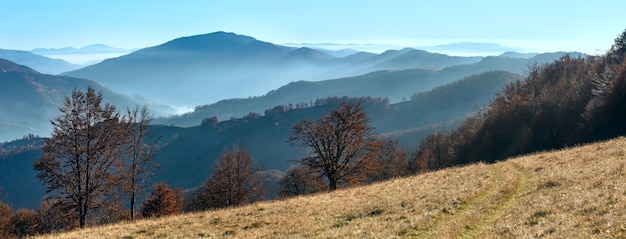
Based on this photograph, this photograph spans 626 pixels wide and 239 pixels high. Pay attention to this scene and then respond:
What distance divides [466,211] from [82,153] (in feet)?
94.1

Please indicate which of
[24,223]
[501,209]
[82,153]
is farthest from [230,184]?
Result: [501,209]

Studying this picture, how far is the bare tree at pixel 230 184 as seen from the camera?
6050 cm

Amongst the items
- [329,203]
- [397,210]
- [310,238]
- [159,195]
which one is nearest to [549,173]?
[397,210]

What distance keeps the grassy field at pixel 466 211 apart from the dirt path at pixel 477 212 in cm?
3

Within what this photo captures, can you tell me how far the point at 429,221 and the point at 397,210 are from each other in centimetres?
379

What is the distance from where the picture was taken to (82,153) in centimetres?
3186

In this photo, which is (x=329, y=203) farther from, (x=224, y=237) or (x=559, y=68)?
(x=559, y=68)

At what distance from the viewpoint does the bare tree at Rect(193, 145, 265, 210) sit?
60500mm

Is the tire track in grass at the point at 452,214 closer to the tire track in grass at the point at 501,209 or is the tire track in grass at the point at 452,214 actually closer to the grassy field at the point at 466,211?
the grassy field at the point at 466,211

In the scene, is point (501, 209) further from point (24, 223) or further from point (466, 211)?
point (24, 223)

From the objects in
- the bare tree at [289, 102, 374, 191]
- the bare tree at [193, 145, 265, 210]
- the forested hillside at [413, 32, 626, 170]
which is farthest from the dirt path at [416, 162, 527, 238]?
the bare tree at [193, 145, 265, 210]

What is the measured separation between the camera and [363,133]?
50.2 meters

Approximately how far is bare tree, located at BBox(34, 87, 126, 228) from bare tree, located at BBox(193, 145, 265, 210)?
26.4 metres

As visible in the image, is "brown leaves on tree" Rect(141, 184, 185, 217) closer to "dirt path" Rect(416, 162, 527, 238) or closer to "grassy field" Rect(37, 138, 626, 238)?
"grassy field" Rect(37, 138, 626, 238)
